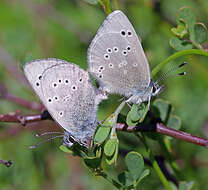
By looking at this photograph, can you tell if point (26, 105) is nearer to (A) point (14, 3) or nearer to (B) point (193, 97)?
(B) point (193, 97)

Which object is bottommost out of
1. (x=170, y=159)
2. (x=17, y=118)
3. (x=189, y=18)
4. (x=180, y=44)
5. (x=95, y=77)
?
(x=170, y=159)

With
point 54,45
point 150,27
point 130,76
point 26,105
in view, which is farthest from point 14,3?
point 130,76

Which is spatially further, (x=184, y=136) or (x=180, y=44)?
(x=180, y=44)

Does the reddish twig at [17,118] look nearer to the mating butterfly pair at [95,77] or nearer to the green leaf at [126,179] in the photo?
the mating butterfly pair at [95,77]

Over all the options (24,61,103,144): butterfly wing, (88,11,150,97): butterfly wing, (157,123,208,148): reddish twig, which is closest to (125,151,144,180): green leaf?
(157,123,208,148): reddish twig

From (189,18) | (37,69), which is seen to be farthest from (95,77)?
(189,18)

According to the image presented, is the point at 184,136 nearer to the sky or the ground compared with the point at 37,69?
nearer to the ground

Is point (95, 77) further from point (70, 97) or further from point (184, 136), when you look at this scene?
point (184, 136)
